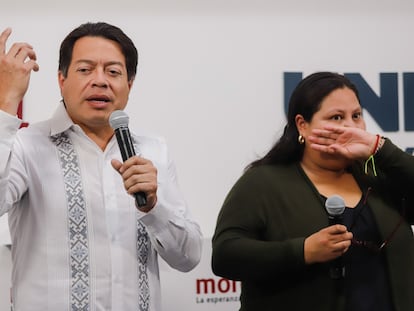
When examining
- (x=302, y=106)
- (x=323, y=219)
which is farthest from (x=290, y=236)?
(x=302, y=106)

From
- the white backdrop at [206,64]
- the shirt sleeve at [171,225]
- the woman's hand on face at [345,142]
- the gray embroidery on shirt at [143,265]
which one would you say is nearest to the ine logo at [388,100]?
the white backdrop at [206,64]

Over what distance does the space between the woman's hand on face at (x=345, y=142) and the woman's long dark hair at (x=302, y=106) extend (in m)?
0.11

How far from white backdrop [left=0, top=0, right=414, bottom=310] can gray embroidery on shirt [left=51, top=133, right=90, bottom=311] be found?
111 centimetres

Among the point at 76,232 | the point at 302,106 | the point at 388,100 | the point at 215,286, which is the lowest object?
the point at 215,286

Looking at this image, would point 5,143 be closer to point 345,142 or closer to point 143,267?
point 143,267

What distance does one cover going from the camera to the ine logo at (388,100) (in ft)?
10.5

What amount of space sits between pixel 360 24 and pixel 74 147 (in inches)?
71.2

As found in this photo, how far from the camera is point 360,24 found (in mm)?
3227

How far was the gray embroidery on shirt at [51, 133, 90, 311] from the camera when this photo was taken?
70.1 inches

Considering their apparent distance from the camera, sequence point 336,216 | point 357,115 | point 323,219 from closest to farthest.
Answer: point 336,216 → point 323,219 → point 357,115

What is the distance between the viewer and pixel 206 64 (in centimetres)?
305

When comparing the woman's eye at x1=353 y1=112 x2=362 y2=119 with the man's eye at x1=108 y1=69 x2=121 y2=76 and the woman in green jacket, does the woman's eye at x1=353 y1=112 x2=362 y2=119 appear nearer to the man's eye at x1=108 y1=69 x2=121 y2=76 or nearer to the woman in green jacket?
the woman in green jacket

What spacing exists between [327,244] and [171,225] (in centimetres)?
44

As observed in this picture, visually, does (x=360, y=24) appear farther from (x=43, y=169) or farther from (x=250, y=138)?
(x=43, y=169)
